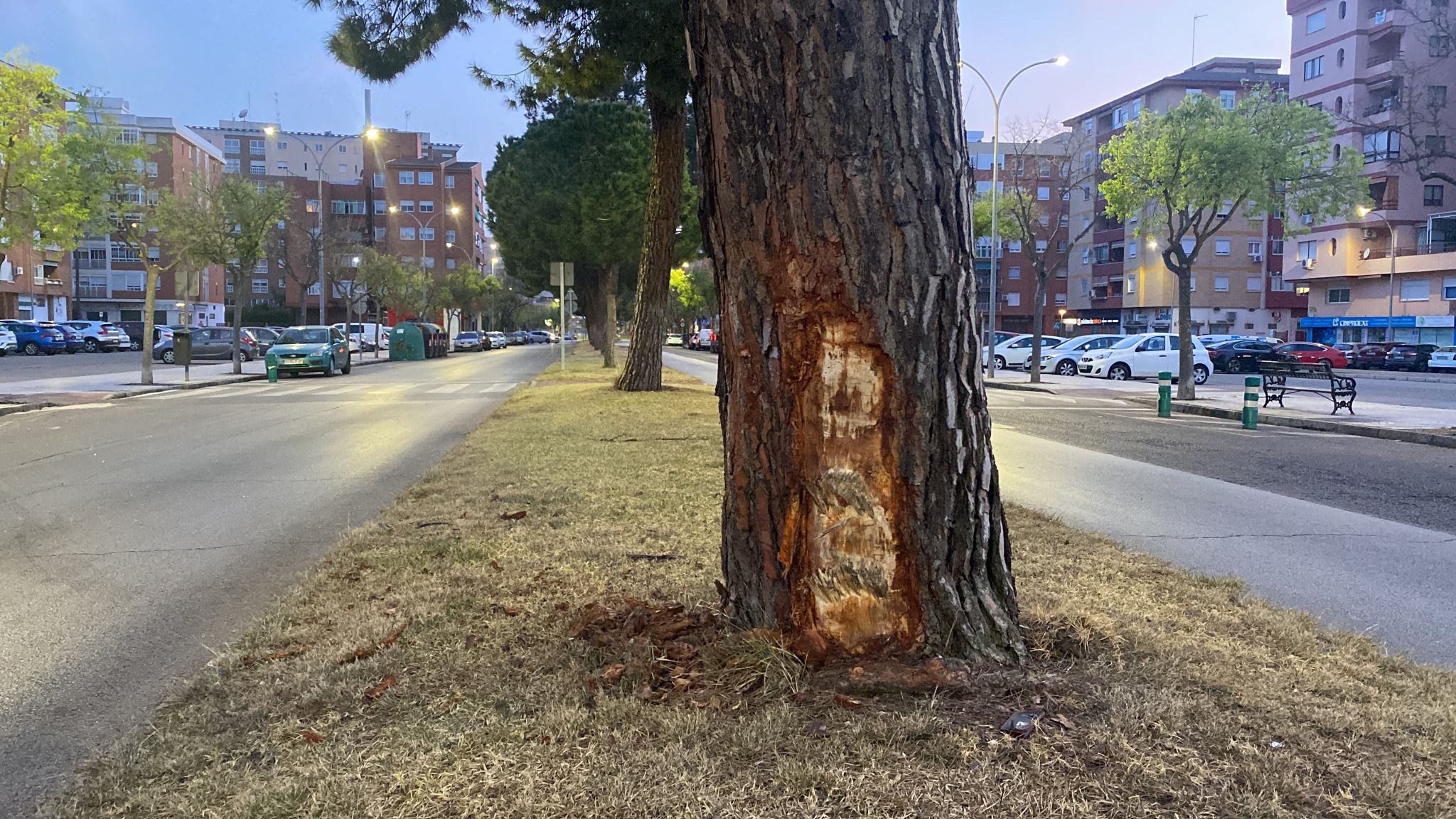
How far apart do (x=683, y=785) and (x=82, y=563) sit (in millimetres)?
4948

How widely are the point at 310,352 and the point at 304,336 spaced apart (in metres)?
1.38

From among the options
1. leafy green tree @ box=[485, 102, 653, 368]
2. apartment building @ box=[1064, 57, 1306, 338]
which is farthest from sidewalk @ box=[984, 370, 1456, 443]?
apartment building @ box=[1064, 57, 1306, 338]

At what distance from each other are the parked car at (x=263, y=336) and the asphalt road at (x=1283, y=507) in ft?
119

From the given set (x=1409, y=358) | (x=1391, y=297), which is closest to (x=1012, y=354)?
(x=1409, y=358)

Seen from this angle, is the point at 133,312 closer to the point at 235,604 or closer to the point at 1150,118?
the point at 1150,118

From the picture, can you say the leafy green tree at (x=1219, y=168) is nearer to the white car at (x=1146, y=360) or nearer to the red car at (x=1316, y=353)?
the white car at (x=1146, y=360)

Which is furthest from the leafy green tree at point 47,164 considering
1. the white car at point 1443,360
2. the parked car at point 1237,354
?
the white car at point 1443,360

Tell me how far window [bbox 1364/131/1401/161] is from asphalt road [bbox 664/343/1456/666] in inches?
1799

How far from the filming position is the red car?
38.2m

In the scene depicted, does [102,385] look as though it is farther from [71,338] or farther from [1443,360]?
[1443,360]

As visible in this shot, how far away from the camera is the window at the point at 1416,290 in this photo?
50250 millimetres

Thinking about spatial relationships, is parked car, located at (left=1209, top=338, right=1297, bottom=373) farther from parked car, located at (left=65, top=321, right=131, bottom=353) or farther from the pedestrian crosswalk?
parked car, located at (left=65, top=321, right=131, bottom=353)

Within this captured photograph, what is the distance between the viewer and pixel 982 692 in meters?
3.10

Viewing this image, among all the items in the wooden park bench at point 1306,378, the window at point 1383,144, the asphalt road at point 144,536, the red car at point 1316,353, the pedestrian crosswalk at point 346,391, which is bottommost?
the asphalt road at point 144,536
